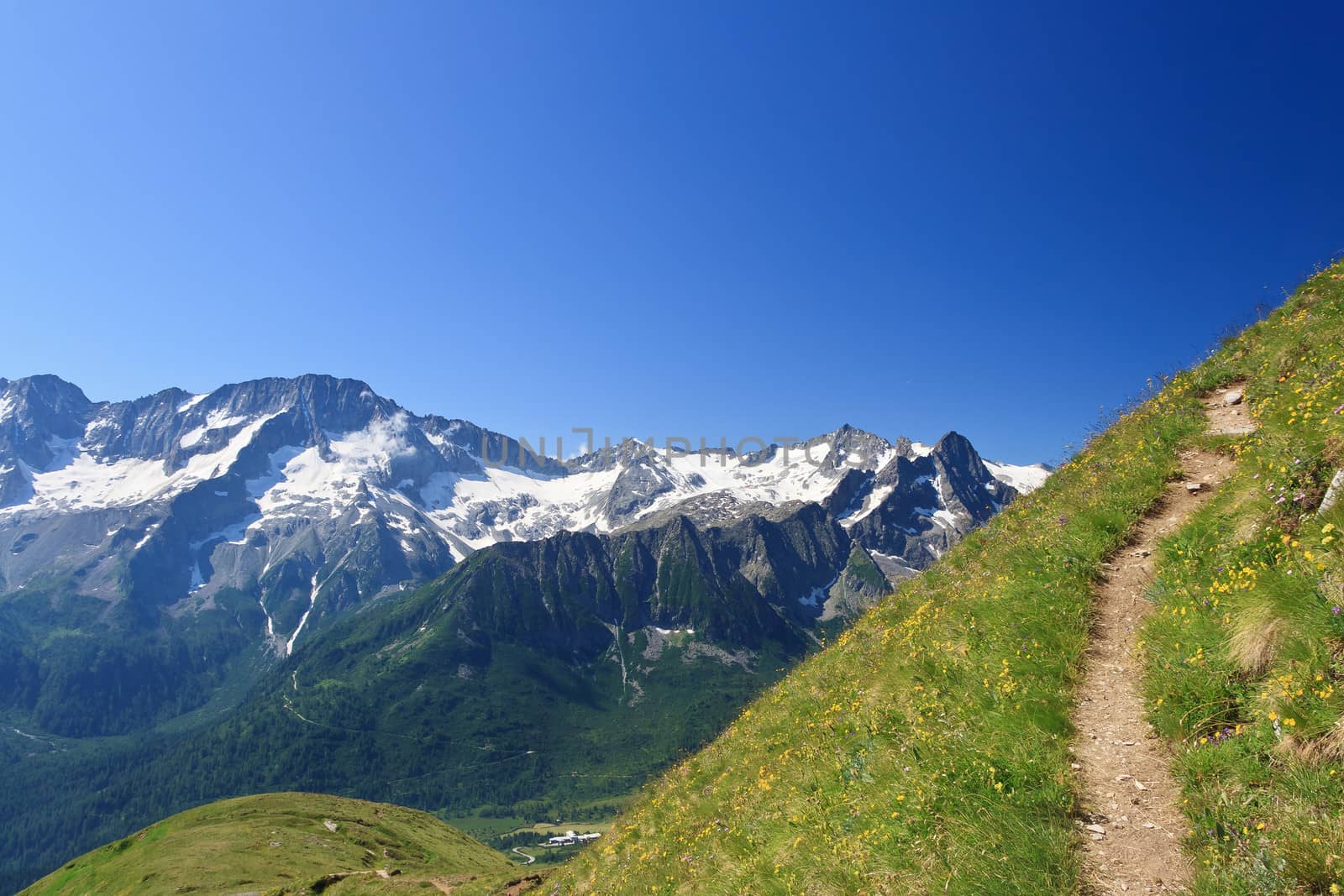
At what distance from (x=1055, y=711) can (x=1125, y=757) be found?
100 centimetres

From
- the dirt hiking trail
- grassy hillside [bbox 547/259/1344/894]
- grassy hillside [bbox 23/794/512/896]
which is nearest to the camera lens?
grassy hillside [bbox 547/259/1344/894]

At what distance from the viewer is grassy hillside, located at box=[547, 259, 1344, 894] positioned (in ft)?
20.5

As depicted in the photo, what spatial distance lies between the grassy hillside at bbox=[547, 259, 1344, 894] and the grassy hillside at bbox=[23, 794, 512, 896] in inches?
2048

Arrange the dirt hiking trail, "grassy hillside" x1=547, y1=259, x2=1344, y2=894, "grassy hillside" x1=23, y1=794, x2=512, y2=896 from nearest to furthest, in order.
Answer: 1. "grassy hillside" x1=547, y1=259, x2=1344, y2=894
2. the dirt hiking trail
3. "grassy hillside" x1=23, y1=794, x2=512, y2=896

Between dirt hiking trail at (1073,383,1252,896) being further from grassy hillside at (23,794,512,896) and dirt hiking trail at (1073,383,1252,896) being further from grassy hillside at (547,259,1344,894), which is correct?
grassy hillside at (23,794,512,896)

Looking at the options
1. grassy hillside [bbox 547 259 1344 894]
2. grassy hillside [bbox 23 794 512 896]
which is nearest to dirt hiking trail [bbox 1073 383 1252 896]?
grassy hillside [bbox 547 259 1344 894]

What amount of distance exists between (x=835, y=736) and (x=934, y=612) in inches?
182

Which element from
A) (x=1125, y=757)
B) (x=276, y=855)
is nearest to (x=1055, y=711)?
(x=1125, y=757)

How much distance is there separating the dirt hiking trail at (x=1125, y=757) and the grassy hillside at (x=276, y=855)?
5897cm

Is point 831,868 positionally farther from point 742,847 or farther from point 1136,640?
point 1136,640

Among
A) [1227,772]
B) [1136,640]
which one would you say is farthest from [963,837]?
[1136,640]

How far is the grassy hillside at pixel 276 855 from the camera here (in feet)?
228

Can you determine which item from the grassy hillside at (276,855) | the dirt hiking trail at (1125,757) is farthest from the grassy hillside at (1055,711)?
the grassy hillside at (276,855)

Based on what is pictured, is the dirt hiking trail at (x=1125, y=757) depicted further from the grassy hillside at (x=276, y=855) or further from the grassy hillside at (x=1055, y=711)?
the grassy hillside at (x=276, y=855)
